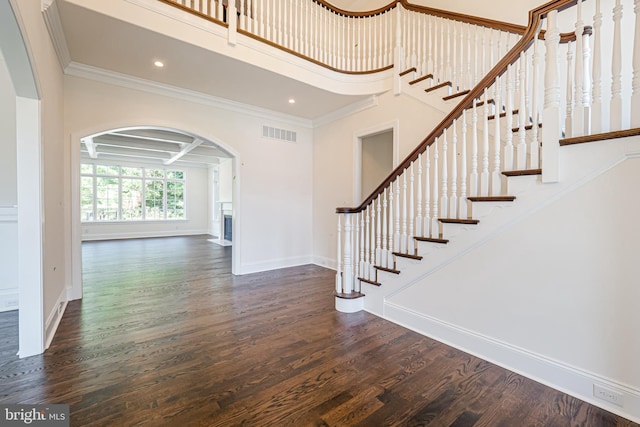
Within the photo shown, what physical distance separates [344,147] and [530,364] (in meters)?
3.82

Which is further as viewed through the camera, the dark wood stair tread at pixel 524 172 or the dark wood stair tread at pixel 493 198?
the dark wood stair tread at pixel 493 198

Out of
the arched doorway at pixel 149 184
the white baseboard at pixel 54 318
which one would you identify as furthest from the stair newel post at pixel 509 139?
the arched doorway at pixel 149 184

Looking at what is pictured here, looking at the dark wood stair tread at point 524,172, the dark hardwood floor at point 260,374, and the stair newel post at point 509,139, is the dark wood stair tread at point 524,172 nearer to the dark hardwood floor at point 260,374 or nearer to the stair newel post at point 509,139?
the stair newel post at point 509,139

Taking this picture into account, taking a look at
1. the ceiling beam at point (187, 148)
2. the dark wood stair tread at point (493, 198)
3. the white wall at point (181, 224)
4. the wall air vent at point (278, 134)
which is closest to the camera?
the dark wood stair tread at point (493, 198)

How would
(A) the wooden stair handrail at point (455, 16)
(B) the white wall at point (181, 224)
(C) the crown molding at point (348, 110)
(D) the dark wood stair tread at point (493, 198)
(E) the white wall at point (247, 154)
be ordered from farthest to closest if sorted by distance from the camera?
(B) the white wall at point (181, 224) < (C) the crown molding at point (348, 110) < (E) the white wall at point (247, 154) < (A) the wooden stair handrail at point (455, 16) < (D) the dark wood stair tread at point (493, 198)

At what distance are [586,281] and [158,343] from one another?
10.5 ft

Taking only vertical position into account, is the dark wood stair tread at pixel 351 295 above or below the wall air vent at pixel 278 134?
below

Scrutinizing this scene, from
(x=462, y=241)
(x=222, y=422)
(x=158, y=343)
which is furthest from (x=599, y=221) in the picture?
(x=158, y=343)

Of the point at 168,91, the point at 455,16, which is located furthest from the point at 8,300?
the point at 455,16

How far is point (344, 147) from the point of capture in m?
4.79

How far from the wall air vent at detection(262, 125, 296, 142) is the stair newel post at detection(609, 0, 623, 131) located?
428cm

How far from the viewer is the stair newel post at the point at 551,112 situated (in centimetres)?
177

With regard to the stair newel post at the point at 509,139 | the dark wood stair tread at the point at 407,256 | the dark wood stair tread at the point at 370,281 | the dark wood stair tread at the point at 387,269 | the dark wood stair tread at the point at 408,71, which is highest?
the dark wood stair tread at the point at 408,71

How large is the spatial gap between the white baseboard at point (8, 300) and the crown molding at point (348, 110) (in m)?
4.86
